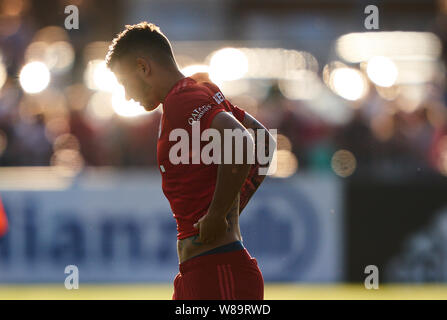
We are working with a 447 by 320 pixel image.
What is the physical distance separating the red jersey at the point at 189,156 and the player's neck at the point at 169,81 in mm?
30

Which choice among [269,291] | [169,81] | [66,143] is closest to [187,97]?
[169,81]

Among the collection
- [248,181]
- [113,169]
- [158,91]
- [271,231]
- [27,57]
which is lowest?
[248,181]

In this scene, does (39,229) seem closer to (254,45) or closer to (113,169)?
(113,169)

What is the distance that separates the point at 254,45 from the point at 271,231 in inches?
120

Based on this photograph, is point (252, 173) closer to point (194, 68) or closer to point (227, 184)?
point (227, 184)

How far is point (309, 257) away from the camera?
1093 centimetres

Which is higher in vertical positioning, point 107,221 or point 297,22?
point 297,22

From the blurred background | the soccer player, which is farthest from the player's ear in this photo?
the blurred background

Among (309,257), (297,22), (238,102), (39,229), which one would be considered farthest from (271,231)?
(297,22)

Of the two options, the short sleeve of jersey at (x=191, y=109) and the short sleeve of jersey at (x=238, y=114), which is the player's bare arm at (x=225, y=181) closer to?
the short sleeve of jersey at (x=191, y=109)

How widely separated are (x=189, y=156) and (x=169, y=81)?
38 cm

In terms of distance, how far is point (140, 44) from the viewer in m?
3.87

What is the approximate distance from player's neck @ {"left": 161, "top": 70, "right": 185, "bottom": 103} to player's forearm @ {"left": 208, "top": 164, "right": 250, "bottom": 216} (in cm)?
53

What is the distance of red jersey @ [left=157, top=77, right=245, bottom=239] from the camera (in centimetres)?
367
